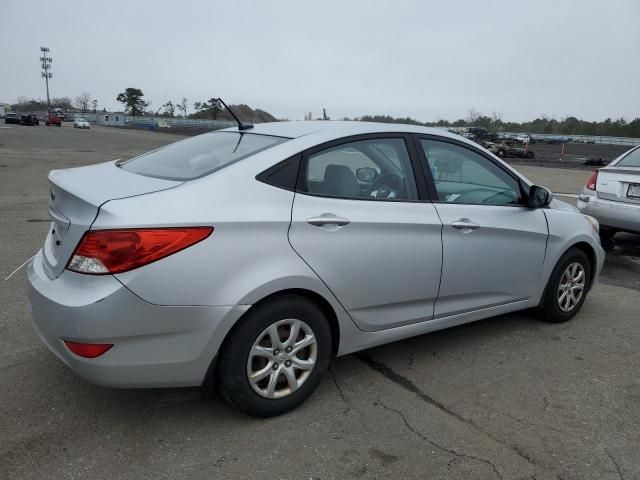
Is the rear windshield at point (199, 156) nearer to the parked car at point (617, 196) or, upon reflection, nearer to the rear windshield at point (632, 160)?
the parked car at point (617, 196)

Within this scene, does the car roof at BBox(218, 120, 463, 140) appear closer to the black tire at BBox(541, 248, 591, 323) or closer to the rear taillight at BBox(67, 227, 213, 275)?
the rear taillight at BBox(67, 227, 213, 275)

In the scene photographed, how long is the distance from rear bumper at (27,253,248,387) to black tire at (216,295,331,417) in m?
0.08

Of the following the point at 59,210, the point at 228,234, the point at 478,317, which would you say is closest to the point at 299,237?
the point at 228,234

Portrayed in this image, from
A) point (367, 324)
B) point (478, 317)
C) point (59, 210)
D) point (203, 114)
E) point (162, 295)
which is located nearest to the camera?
point (162, 295)

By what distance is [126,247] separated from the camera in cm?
245

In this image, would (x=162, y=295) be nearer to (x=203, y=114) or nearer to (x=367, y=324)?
(x=367, y=324)

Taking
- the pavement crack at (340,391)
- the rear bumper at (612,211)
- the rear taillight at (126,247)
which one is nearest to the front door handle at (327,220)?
the rear taillight at (126,247)

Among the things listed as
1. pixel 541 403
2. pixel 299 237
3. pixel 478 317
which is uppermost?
pixel 299 237

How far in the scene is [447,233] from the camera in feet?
11.5

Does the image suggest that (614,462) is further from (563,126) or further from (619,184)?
(563,126)

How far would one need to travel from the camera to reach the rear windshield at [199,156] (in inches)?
119


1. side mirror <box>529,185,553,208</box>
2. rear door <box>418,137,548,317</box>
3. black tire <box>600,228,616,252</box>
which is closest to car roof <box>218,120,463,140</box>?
rear door <box>418,137,548,317</box>

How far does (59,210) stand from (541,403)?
292cm

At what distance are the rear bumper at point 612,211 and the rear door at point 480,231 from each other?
317cm
